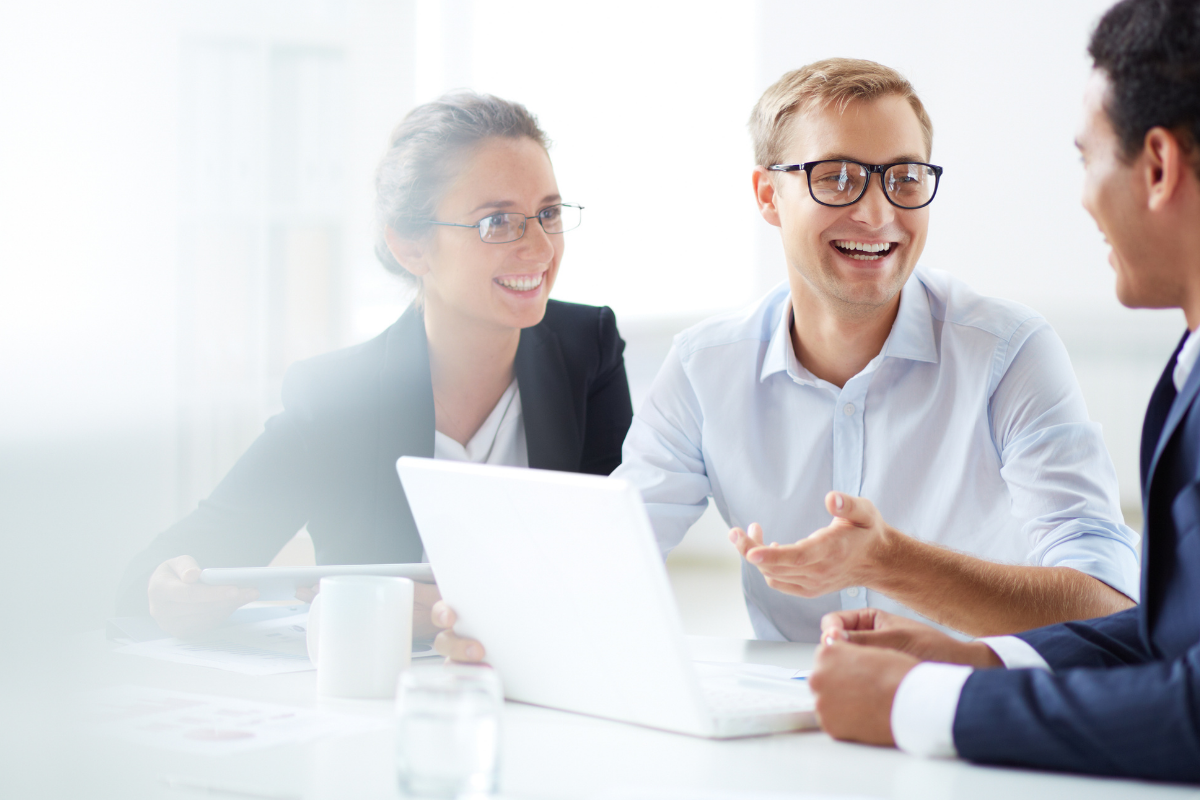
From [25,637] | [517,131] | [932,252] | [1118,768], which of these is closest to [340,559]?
[25,637]

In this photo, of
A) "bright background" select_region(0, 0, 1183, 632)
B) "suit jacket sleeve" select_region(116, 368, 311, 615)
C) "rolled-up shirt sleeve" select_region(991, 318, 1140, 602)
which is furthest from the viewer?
"bright background" select_region(0, 0, 1183, 632)

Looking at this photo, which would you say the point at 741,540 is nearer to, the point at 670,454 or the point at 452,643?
the point at 452,643

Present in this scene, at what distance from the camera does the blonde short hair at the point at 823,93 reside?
6.25 feet

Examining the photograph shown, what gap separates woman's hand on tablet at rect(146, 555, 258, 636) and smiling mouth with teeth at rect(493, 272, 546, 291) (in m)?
0.79

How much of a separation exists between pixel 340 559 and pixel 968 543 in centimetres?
110

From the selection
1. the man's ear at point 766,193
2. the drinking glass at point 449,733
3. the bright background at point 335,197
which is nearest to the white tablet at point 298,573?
the drinking glass at point 449,733

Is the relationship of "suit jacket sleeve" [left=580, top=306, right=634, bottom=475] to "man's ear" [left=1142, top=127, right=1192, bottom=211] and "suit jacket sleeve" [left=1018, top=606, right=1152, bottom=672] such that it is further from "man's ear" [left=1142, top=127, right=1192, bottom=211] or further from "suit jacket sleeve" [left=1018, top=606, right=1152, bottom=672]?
"man's ear" [left=1142, top=127, right=1192, bottom=211]

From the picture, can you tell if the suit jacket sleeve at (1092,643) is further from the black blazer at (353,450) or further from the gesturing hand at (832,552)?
the black blazer at (353,450)

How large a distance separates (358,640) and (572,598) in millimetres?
281

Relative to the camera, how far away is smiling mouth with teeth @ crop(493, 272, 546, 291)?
204cm

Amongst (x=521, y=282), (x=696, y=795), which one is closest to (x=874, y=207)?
(x=521, y=282)

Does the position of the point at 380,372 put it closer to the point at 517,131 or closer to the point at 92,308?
the point at 517,131

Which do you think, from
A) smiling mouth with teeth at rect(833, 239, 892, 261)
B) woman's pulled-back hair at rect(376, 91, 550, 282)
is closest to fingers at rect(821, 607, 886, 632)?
smiling mouth with teeth at rect(833, 239, 892, 261)

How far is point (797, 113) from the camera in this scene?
1.98 m
